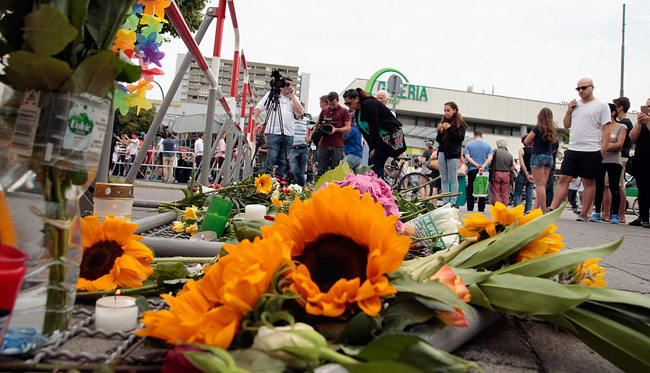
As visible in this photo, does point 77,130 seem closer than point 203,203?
Yes

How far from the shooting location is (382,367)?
56cm

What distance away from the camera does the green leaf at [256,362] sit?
2.03 feet

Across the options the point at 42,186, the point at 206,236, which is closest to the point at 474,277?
the point at 42,186

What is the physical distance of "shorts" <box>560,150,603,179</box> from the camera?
6398 mm

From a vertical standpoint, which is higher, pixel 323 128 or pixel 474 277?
pixel 323 128

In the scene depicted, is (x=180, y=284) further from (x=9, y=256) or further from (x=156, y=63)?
(x=156, y=63)

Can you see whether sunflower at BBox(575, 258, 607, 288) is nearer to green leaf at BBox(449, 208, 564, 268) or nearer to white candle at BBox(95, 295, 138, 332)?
green leaf at BBox(449, 208, 564, 268)

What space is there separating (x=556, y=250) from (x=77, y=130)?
1155mm

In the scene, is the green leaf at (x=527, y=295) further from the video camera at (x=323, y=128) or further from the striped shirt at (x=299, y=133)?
the striped shirt at (x=299, y=133)

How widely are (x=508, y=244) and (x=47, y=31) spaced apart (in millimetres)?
1106

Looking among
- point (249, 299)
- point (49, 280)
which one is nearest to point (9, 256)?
point (49, 280)

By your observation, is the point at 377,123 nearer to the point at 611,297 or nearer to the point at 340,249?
the point at 611,297

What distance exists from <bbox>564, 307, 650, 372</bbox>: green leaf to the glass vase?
41.6 inches

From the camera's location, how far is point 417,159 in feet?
45.5
